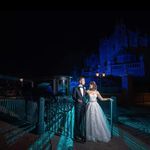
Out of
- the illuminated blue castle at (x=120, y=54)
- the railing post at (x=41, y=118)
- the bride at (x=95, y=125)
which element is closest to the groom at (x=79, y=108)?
the bride at (x=95, y=125)

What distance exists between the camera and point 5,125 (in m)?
8.45

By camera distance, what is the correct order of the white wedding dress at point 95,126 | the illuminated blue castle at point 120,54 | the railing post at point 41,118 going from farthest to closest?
the illuminated blue castle at point 120,54 < the railing post at point 41,118 < the white wedding dress at point 95,126

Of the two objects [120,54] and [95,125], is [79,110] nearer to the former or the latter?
[95,125]

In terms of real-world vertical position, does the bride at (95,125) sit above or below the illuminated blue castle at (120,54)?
below

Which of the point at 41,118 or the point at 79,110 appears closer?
the point at 79,110

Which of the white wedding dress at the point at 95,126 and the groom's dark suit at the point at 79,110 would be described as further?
the groom's dark suit at the point at 79,110

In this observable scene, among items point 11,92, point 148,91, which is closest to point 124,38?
point 148,91

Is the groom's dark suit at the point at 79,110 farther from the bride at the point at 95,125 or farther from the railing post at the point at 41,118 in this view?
the railing post at the point at 41,118

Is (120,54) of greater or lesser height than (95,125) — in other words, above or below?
above

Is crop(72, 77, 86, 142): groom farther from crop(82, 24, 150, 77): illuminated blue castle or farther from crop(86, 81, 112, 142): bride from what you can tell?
crop(82, 24, 150, 77): illuminated blue castle

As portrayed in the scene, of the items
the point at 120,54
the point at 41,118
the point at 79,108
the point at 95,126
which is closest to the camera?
the point at 95,126

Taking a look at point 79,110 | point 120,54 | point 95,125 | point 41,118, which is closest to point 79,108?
point 79,110

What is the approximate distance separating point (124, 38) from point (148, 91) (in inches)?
1588

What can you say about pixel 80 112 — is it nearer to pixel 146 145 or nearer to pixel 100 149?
pixel 100 149
